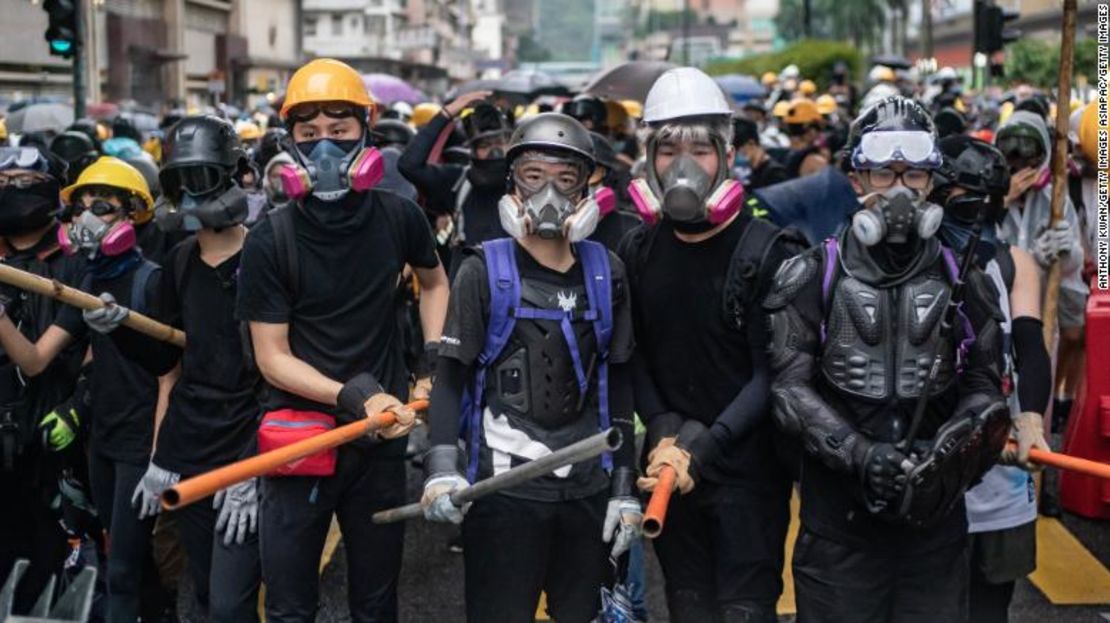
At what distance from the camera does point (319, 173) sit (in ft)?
14.5

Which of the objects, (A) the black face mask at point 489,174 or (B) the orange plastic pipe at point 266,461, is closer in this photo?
(B) the orange plastic pipe at point 266,461

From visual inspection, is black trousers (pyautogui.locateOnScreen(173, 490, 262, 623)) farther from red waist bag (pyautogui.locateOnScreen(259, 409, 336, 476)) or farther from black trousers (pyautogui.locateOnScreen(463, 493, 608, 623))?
black trousers (pyautogui.locateOnScreen(463, 493, 608, 623))

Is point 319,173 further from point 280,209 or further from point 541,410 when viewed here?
point 541,410

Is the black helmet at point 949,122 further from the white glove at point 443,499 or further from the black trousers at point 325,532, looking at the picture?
the white glove at point 443,499

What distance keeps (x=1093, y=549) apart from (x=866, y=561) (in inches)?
131

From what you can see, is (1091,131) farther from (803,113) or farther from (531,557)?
(803,113)

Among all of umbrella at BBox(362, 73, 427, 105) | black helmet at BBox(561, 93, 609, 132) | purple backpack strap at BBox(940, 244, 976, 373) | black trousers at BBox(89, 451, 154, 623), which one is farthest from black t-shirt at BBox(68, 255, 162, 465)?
umbrella at BBox(362, 73, 427, 105)

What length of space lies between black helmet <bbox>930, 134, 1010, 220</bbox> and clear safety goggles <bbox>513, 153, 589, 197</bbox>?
4.16 ft

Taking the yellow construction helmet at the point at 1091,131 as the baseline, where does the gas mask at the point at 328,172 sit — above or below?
below

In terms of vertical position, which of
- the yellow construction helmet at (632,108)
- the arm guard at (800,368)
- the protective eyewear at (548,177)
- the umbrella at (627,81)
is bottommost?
the arm guard at (800,368)

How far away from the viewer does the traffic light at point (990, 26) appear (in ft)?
54.2

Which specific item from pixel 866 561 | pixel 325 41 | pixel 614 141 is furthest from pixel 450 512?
pixel 325 41

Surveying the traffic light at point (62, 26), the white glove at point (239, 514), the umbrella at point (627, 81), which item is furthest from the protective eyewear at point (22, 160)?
the traffic light at point (62, 26)

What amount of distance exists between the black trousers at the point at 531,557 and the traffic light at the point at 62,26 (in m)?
10.6
